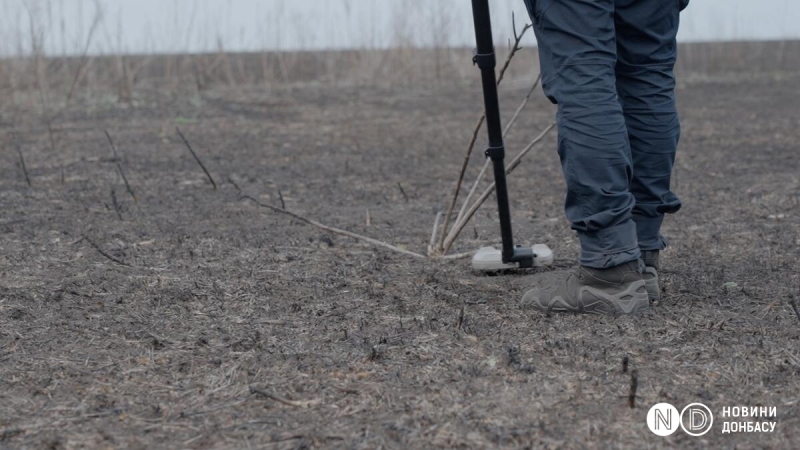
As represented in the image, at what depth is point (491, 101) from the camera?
216 centimetres

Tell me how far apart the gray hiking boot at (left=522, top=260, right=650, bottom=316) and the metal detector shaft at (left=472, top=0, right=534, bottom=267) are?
324mm

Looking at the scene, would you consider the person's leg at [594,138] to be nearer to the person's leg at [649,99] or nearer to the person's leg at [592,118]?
the person's leg at [592,118]

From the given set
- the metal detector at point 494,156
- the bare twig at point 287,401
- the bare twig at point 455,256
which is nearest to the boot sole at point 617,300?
the metal detector at point 494,156

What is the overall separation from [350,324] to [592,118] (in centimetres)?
72

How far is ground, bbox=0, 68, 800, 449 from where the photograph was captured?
4.88 ft

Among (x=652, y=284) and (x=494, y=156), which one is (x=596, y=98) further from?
(x=652, y=284)

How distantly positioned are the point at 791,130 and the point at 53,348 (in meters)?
5.59

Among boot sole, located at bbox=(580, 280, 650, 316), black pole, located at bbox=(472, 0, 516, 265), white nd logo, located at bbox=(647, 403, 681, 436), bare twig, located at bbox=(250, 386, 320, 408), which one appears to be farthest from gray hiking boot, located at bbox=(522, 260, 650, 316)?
bare twig, located at bbox=(250, 386, 320, 408)

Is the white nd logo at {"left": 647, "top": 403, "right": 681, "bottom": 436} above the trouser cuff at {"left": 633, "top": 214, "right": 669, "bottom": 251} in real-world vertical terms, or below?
below

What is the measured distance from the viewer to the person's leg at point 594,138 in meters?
1.92

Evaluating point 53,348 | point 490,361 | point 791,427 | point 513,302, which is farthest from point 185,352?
point 791,427

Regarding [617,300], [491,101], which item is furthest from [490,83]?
[617,300]

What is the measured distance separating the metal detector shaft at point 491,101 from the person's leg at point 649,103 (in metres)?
0.31

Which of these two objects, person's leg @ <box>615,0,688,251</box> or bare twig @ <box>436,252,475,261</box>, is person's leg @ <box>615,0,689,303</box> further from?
bare twig @ <box>436,252,475,261</box>
